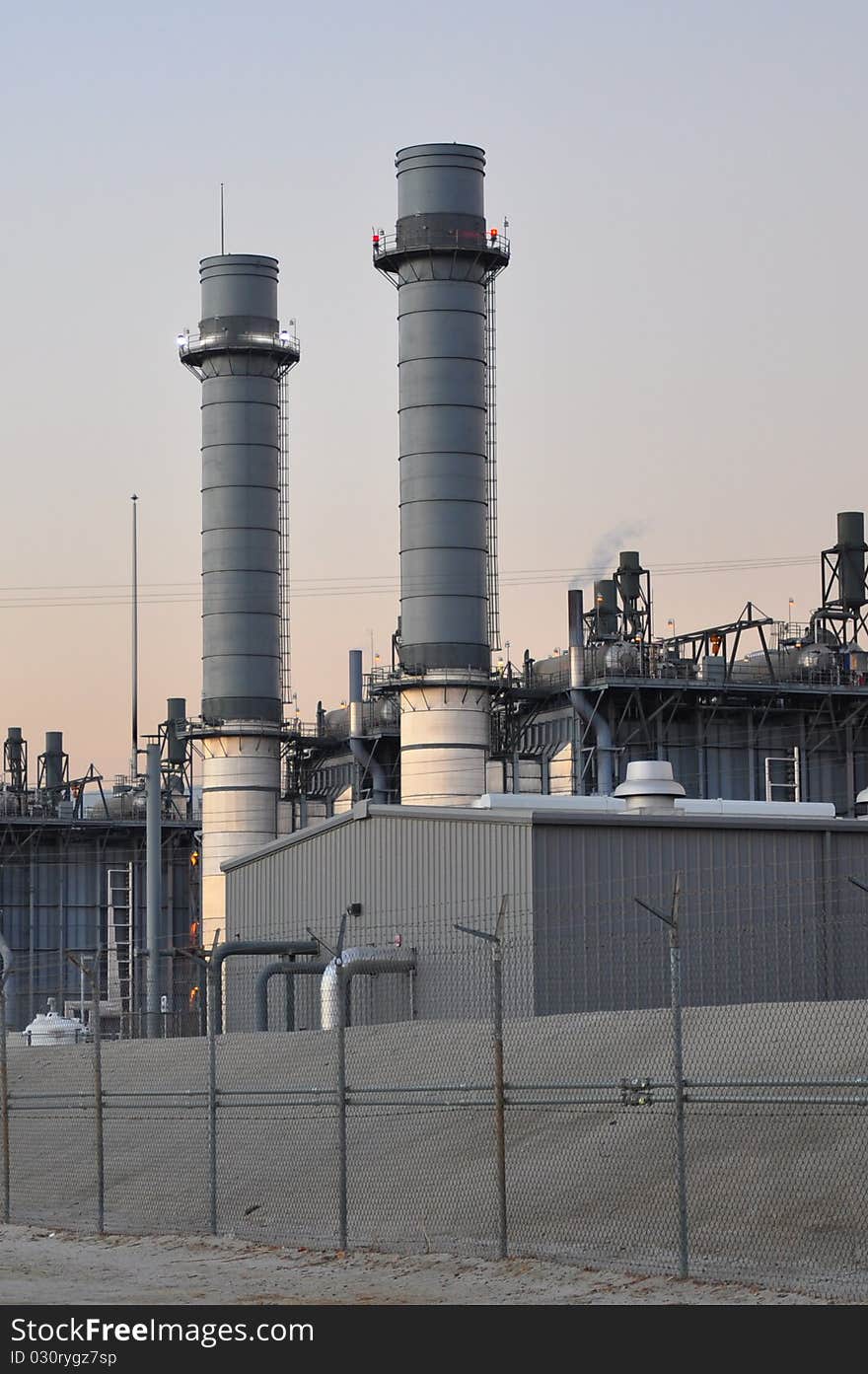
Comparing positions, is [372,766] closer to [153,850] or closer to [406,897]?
[153,850]

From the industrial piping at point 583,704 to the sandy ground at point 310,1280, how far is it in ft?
132

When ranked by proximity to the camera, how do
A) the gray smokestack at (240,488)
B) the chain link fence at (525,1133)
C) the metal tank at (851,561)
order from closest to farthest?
the chain link fence at (525,1133) → the metal tank at (851,561) → the gray smokestack at (240,488)

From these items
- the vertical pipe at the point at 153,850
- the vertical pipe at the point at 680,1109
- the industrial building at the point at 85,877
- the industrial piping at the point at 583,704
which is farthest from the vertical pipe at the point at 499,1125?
the industrial building at the point at 85,877

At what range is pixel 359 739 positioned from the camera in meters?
64.4

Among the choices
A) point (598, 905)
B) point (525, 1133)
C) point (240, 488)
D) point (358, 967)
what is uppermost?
point (240, 488)

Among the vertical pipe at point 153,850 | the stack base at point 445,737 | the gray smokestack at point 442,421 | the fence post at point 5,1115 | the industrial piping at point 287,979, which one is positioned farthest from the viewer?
the gray smokestack at point 442,421

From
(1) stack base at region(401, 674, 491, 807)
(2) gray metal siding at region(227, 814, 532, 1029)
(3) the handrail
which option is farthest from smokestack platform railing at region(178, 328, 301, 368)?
(2) gray metal siding at region(227, 814, 532, 1029)

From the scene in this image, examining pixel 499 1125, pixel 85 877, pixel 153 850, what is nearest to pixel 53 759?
pixel 85 877

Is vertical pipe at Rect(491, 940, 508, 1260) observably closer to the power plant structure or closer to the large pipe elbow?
the power plant structure

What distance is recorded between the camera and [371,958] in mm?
36438

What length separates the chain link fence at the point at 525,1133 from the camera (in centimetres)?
1569

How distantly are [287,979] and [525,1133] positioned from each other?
19.5m

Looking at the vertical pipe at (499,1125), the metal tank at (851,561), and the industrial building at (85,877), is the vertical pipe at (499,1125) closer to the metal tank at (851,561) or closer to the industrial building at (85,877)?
the metal tank at (851,561)

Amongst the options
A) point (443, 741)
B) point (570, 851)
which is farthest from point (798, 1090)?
point (443, 741)
